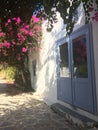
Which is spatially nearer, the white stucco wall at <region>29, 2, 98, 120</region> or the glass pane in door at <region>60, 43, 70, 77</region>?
the glass pane in door at <region>60, 43, 70, 77</region>

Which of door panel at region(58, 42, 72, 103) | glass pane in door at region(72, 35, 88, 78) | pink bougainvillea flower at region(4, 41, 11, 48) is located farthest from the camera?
pink bougainvillea flower at region(4, 41, 11, 48)

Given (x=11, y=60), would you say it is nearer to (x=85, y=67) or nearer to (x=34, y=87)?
(x=34, y=87)

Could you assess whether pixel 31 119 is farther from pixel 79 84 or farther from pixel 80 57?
pixel 80 57

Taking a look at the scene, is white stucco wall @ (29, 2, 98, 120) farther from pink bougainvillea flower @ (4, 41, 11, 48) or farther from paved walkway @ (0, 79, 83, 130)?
pink bougainvillea flower @ (4, 41, 11, 48)

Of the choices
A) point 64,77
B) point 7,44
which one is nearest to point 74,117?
point 64,77

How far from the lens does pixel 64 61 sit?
9008mm

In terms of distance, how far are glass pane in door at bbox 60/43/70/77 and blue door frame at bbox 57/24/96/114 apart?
12 cm

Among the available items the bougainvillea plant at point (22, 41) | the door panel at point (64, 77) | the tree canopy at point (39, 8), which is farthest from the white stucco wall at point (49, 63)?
the tree canopy at point (39, 8)

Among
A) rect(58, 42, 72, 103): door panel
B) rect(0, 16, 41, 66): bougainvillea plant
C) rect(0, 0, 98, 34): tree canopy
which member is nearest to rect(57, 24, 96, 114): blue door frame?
rect(58, 42, 72, 103): door panel

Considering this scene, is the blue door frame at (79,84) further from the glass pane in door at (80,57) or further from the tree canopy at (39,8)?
the tree canopy at (39,8)

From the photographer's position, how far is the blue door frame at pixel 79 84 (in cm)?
665

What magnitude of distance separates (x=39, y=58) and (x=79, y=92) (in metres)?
6.23

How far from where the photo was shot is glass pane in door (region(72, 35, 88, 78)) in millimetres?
7180

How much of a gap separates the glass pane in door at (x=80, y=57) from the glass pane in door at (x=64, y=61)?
0.72 m
